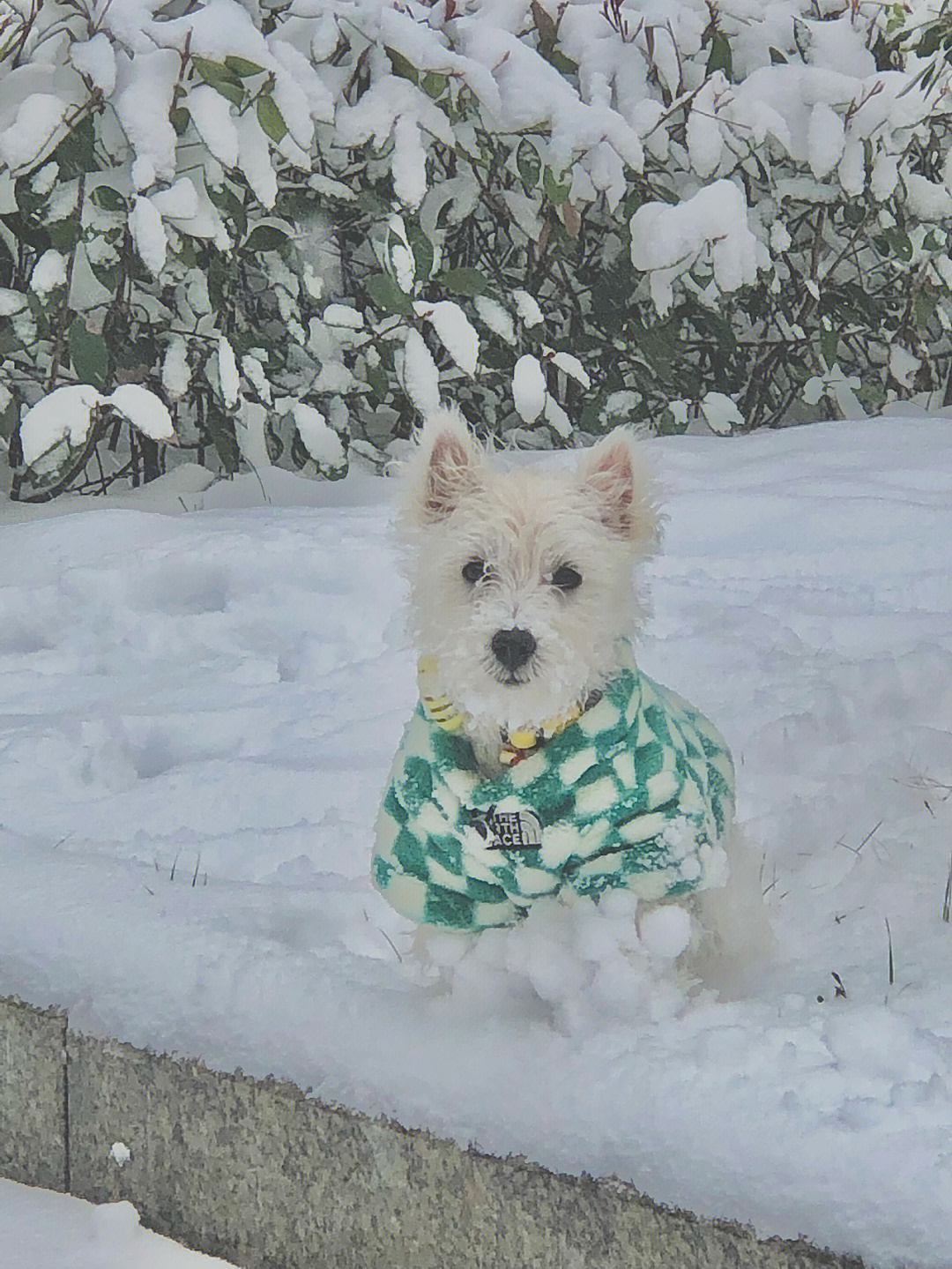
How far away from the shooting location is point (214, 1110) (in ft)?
5.84

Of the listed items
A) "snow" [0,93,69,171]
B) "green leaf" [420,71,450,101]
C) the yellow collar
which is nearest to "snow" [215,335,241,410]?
"snow" [0,93,69,171]

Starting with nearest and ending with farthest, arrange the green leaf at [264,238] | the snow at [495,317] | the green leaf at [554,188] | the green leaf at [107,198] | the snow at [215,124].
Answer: the snow at [215,124]
the green leaf at [107,198]
the green leaf at [554,188]
the green leaf at [264,238]
the snow at [495,317]

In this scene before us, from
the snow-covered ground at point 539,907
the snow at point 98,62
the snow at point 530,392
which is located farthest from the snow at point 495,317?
the snow at point 98,62

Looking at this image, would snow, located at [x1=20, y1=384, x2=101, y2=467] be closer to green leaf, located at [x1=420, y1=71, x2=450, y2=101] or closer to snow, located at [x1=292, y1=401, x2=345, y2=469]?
snow, located at [x1=292, y1=401, x2=345, y2=469]

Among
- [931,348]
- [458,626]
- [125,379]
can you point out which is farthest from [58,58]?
[931,348]

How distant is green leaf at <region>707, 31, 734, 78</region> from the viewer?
14.6ft

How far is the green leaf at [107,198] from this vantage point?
3.80m

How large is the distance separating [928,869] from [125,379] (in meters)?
3.05

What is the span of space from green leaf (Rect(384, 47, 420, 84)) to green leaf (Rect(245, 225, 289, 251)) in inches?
23.2

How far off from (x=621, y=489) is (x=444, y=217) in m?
2.77

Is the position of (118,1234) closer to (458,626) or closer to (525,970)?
(525,970)

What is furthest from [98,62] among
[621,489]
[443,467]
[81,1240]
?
[81,1240]

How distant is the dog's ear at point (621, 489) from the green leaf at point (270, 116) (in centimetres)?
198

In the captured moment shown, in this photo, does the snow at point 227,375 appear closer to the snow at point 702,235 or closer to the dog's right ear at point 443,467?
the snow at point 702,235
